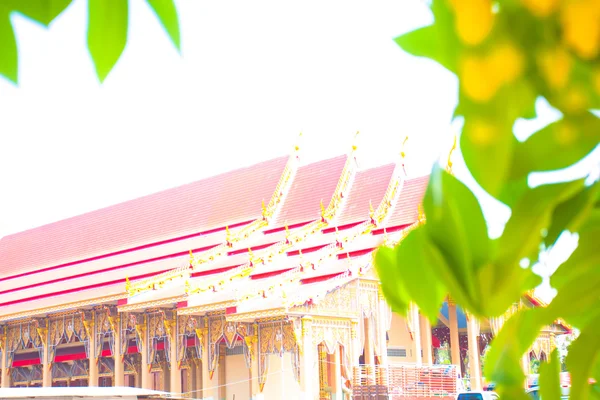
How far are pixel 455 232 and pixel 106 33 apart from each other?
0.38 meters

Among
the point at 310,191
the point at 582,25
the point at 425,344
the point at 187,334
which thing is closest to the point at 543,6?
the point at 582,25

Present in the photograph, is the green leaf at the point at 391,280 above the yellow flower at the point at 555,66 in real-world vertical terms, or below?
below

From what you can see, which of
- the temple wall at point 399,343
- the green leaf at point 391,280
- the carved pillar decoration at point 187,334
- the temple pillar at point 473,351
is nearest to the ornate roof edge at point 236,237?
the carved pillar decoration at point 187,334

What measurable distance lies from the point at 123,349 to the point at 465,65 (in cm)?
1940

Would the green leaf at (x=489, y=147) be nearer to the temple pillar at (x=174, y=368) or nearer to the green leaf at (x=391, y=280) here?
the green leaf at (x=391, y=280)

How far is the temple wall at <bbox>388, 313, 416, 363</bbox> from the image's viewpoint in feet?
59.4

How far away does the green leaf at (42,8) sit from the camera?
2.29ft

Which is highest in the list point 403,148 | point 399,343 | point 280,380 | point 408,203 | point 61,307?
point 403,148

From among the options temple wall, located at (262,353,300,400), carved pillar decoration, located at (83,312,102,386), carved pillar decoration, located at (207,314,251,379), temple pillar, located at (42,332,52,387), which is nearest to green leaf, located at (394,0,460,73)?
carved pillar decoration, located at (207,314,251,379)

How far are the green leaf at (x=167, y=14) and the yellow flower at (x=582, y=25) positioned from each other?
0.41 m

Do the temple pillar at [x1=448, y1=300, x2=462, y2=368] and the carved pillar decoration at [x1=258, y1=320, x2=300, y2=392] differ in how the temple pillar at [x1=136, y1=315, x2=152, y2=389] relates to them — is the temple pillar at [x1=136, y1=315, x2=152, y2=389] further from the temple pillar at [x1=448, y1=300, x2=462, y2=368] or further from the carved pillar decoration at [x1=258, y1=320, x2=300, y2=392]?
the temple pillar at [x1=448, y1=300, x2=462, y2=368]

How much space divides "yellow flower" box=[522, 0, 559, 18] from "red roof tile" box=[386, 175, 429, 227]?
1728 cm

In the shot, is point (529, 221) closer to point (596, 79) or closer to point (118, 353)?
point (596, 79)

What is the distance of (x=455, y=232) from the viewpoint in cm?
50
